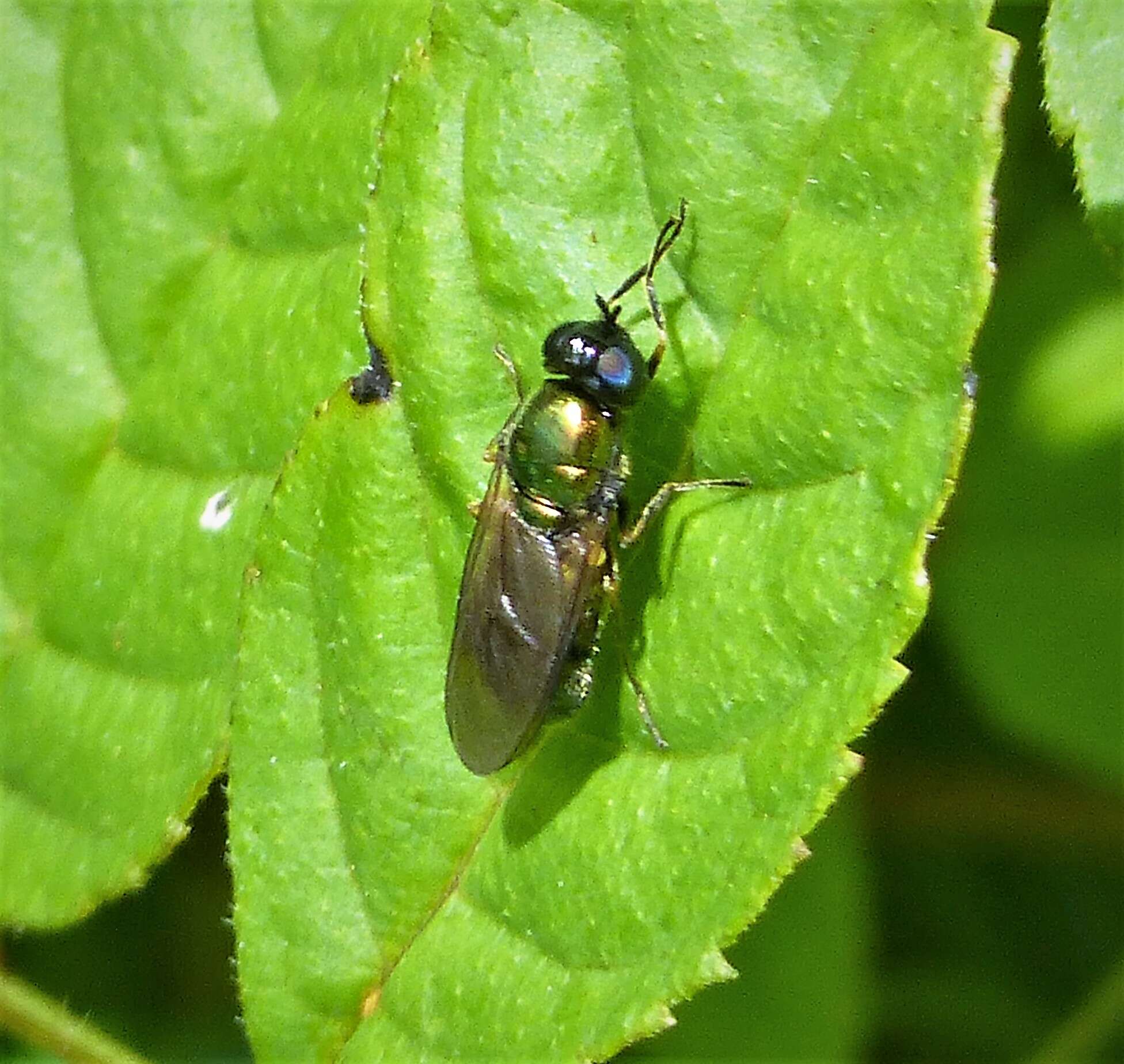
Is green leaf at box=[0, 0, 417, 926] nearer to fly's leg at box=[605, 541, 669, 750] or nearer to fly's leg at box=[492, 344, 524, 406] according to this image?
fly's leg at box=[492, 344, 524, 406]

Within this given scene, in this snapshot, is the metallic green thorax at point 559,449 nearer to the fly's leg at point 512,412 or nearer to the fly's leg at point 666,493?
the fly's leg at point 512,412

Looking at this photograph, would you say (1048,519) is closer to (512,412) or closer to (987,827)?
(987,827)

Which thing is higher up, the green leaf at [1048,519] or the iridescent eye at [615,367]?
the iridescent eye at [615,367]

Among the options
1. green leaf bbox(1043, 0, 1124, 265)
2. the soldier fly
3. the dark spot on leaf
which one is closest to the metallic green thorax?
the soldier fly

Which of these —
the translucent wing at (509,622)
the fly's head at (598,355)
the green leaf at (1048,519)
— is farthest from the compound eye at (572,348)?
the green leaf at (1048,519)

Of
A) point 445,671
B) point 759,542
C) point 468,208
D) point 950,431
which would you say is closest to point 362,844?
point 445,671
